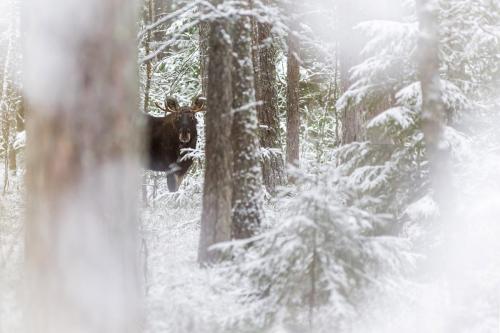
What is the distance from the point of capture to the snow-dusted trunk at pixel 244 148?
771 cm

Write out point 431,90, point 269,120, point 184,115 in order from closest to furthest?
point 431,90 → point 269,120 → point 184,115

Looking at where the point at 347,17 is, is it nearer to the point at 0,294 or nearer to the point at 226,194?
the point at 226,194

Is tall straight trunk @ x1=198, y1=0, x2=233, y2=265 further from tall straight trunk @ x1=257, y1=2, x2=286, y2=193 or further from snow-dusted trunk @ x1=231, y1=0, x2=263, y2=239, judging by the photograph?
tall straight trunk @ x1=257, y1=2, x2=286, y2=193

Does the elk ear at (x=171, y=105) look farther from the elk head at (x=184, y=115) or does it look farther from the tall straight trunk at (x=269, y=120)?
the tall straight trunk at (x=269, y=120)

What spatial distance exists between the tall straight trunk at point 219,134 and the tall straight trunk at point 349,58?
3.13 m

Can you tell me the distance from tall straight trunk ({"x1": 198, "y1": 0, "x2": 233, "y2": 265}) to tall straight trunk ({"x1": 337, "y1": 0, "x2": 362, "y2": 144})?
3127 mm

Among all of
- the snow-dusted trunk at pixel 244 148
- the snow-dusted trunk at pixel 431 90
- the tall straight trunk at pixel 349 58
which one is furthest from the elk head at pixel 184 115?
the snow-dusted trunk at pixel 431 90

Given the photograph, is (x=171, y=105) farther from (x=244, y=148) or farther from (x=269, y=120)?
(x=244, y=148)

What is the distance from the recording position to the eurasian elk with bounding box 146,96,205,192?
15.2 m

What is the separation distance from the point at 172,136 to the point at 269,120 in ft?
12.4

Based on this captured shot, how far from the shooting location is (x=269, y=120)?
1311 cm

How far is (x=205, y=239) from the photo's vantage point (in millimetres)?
7527

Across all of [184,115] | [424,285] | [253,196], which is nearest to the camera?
[424,285]

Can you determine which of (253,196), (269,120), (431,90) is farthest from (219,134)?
(269,120)
